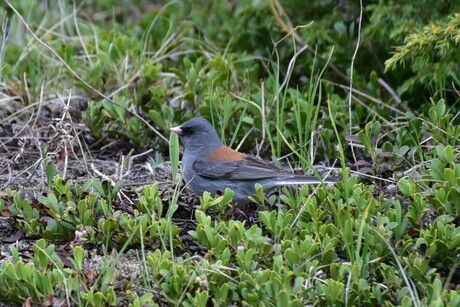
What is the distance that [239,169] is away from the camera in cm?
442

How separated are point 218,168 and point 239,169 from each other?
0.16m

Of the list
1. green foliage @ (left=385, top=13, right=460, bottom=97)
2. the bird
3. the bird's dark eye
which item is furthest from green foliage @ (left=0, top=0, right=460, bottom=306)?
the bird's dark eye

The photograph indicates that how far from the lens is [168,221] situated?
3.50 meters

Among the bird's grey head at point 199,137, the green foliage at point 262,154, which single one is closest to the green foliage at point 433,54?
the green foliage at point 262,154

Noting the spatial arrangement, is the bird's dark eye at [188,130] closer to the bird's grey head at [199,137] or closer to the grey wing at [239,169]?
the bird's grey head at [199,137]

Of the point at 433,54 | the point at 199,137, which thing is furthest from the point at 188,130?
the point at 433,54

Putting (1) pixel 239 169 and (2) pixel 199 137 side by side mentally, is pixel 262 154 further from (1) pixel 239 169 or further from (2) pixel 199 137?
(1) pixel 239 169

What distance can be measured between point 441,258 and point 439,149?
0.73 m

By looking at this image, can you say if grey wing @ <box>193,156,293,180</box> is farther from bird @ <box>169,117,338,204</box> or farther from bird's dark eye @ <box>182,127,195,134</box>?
bird's dark eye @ <box>182,127,195,134</box>

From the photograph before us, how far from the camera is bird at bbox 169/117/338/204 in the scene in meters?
4.22

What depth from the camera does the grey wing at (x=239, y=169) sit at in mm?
4242

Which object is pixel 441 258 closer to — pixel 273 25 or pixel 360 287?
pixel 360 287

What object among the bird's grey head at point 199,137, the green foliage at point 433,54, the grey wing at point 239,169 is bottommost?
the grey wing at point 239,169

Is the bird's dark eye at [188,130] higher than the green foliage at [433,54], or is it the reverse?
the green foliage at [433,54]
